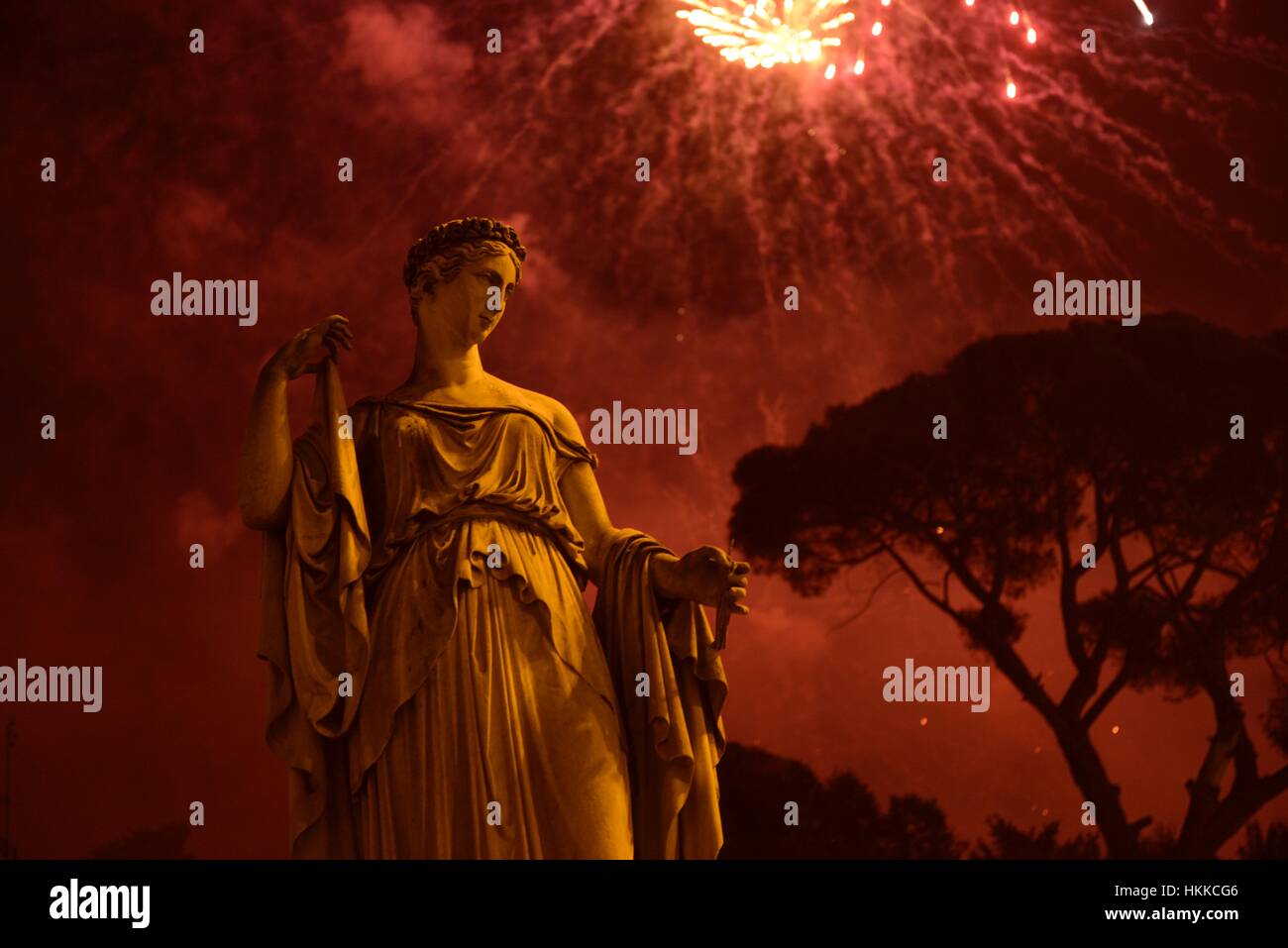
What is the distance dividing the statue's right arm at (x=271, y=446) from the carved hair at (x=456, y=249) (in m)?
0.53

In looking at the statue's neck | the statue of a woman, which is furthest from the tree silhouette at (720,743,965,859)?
the statue's neck

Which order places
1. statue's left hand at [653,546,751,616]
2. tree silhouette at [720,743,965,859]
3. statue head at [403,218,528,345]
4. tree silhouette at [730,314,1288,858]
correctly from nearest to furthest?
1. statue's left hand at [653,546,751,616]
2. statue head at [403,218,528,345]
3. tree silhouette at [720,743,965,859]
4. tree silhouette at [730,314,1288,858]

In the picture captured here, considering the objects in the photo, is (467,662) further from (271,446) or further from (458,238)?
(458,238)

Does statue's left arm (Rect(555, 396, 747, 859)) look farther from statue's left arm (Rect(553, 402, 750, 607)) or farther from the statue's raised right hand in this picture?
the statue's raised right hand

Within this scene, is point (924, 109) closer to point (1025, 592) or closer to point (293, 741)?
point (1025, 592)

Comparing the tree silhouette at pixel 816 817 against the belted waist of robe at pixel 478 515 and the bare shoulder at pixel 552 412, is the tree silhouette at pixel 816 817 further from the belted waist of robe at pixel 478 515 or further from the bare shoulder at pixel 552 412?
the belted waist of robe at pixel 478 515

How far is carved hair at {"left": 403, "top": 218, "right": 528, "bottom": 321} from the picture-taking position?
9008 mm

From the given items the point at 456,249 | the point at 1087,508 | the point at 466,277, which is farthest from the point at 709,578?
the point at 1087,508

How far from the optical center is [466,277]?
900 cm

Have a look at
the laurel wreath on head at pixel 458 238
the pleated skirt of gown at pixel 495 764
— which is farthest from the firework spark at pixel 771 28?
the pleated skirt of gown at pixel 495 764

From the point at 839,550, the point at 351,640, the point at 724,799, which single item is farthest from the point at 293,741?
the point at 839,550
